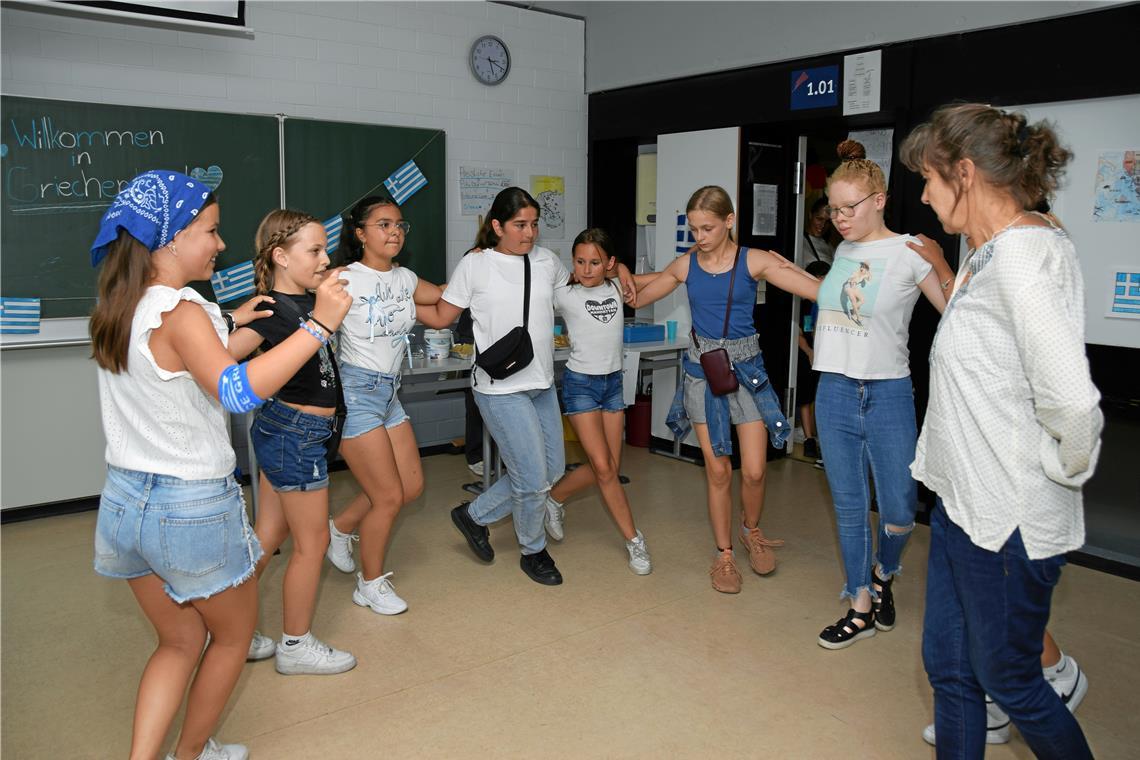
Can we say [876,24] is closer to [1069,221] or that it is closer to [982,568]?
[1069,221]

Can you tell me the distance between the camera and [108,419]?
6.53ft

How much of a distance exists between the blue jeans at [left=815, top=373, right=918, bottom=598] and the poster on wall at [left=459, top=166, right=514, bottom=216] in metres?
3.53

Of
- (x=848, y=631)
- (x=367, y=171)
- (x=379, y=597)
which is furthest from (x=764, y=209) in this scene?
(x=379, y=597)

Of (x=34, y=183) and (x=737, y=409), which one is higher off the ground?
(x=34, y=183)

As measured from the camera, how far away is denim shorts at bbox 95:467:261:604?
194 centimetres

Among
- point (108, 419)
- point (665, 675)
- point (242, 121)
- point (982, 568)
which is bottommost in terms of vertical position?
point (665, 675)

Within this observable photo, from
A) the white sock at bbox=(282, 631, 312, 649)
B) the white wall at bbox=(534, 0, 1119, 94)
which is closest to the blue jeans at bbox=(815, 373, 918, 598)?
the white sock at bbox=(282, 631, 312, 649)

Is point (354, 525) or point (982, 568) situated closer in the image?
point (982, 568)

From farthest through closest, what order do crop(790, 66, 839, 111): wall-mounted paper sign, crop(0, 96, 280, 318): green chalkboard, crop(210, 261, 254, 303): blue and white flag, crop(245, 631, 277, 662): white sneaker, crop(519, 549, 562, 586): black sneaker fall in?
crop(210, 261, 254, 303): blue and white flag
crop(790, 66, 839, 111): wall-mounted paper sign
crop(0, 96, 280, 318): green chalkboard
crop(519, 549, 562, 586): black sneaker
crop(245, 631, 277, 662): white sneaker

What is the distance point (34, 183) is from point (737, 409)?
3.55 metres

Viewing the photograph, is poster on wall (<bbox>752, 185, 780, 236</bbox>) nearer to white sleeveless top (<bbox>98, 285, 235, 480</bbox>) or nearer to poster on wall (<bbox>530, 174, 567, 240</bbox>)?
poster on wall (<bbox>530, 174, 567, 240</bbox>)

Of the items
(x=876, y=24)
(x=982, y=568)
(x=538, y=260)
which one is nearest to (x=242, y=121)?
(x=538, y=260)

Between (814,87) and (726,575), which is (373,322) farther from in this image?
(814,87)

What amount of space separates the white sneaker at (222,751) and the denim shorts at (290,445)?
736 mm
